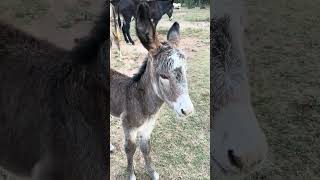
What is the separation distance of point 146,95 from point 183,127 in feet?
0.67

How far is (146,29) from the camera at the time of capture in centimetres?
205

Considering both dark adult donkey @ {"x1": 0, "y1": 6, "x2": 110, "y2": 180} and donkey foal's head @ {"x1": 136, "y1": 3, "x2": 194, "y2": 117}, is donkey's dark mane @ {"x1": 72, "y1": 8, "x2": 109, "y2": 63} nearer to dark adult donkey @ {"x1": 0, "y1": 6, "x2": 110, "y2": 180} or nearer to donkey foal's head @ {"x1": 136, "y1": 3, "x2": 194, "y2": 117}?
dark adult donkey @ {"x1": 0, "y1": 6, "x2": 110, "y2": 180}

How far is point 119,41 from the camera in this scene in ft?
6.83

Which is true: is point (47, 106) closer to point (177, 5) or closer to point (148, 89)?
point (148, 89)

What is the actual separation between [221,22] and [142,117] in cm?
51

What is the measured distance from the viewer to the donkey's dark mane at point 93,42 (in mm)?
2086

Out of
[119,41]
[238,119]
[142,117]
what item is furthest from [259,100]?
[119,41]

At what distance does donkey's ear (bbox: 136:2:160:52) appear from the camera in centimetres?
204

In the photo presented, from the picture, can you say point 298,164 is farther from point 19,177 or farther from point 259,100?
point 19,177

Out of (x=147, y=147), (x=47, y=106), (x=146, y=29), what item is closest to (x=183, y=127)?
(x=147, y=147)

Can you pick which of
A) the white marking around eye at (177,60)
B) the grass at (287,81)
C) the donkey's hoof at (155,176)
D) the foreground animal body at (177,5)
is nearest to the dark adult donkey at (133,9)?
the foreground animal body at (177,5)

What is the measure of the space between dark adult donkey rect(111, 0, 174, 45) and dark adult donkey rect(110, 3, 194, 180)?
0.08 feet

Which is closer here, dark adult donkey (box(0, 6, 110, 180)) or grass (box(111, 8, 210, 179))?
grass (box(111, 8, 210, 179))

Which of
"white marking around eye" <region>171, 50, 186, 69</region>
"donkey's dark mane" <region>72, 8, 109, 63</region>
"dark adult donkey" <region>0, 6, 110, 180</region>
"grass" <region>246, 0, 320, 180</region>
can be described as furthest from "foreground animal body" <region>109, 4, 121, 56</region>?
"grass" <region>246, 0, 320, 180</region>
